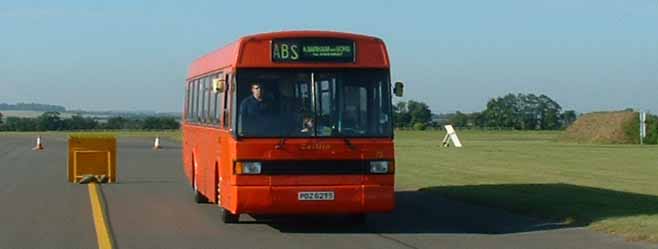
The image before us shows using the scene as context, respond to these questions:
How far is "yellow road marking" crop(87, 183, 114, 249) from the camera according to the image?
48.4ft

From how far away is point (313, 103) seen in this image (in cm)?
1631

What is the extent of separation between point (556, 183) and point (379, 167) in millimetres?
11159

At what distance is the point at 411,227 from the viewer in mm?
16875

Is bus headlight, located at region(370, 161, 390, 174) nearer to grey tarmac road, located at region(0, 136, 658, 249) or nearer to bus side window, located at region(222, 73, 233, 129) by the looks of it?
grey tarmac road, located at region(0, 136, 658, 249)

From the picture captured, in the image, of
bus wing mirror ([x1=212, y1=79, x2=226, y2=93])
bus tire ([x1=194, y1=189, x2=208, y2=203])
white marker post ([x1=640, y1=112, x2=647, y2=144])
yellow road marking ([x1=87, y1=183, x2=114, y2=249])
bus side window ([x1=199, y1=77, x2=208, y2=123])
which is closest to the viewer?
yellow road marking ([x1=87, y1=183, x2=114, y2=249])

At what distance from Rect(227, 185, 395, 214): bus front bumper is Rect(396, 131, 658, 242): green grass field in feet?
10.2

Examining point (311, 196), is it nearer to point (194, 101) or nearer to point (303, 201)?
point (303, 201)

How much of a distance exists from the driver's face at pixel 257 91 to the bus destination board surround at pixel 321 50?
0.61 m

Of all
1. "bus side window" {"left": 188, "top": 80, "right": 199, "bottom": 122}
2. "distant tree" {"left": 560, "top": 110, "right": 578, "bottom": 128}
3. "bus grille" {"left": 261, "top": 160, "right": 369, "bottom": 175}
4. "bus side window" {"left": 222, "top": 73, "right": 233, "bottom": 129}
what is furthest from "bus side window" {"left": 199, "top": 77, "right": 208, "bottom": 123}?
"distant tree" {"left": 560, "top": 110, "right": 578, "bottom": 128}

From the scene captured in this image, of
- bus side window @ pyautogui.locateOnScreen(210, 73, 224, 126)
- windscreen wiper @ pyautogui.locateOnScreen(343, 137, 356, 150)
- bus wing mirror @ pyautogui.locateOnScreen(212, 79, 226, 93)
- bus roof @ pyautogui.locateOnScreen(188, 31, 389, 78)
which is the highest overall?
bus roof @ pyautogui.locateOnScreen(188, 31, 389, 78)

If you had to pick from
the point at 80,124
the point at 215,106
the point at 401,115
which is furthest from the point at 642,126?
the point at 80,124

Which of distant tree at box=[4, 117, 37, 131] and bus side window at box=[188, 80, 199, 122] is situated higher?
bus side window at box=[188, 80, 199, 122]

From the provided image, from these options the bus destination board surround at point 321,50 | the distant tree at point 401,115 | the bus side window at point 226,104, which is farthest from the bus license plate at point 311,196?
the distant tree at point 401,115

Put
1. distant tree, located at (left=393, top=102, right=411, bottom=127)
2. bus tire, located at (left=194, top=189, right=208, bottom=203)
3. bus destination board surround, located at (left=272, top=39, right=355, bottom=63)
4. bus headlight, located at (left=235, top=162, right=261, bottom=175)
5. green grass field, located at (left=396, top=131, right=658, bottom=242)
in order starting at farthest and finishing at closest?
distant tree, located at (left=393, top=102, right=411, bottom=127), bus tire, located at (left=194, top=189, right=208, bottom=203), green grass field, located at (left=396, top=131, right=658, bottom=242), bus destination board surround, located at (left=272, top=39, right=355, bottom=63), bus headlight, located at (left=235, top=162, right=261, bottom=175)
